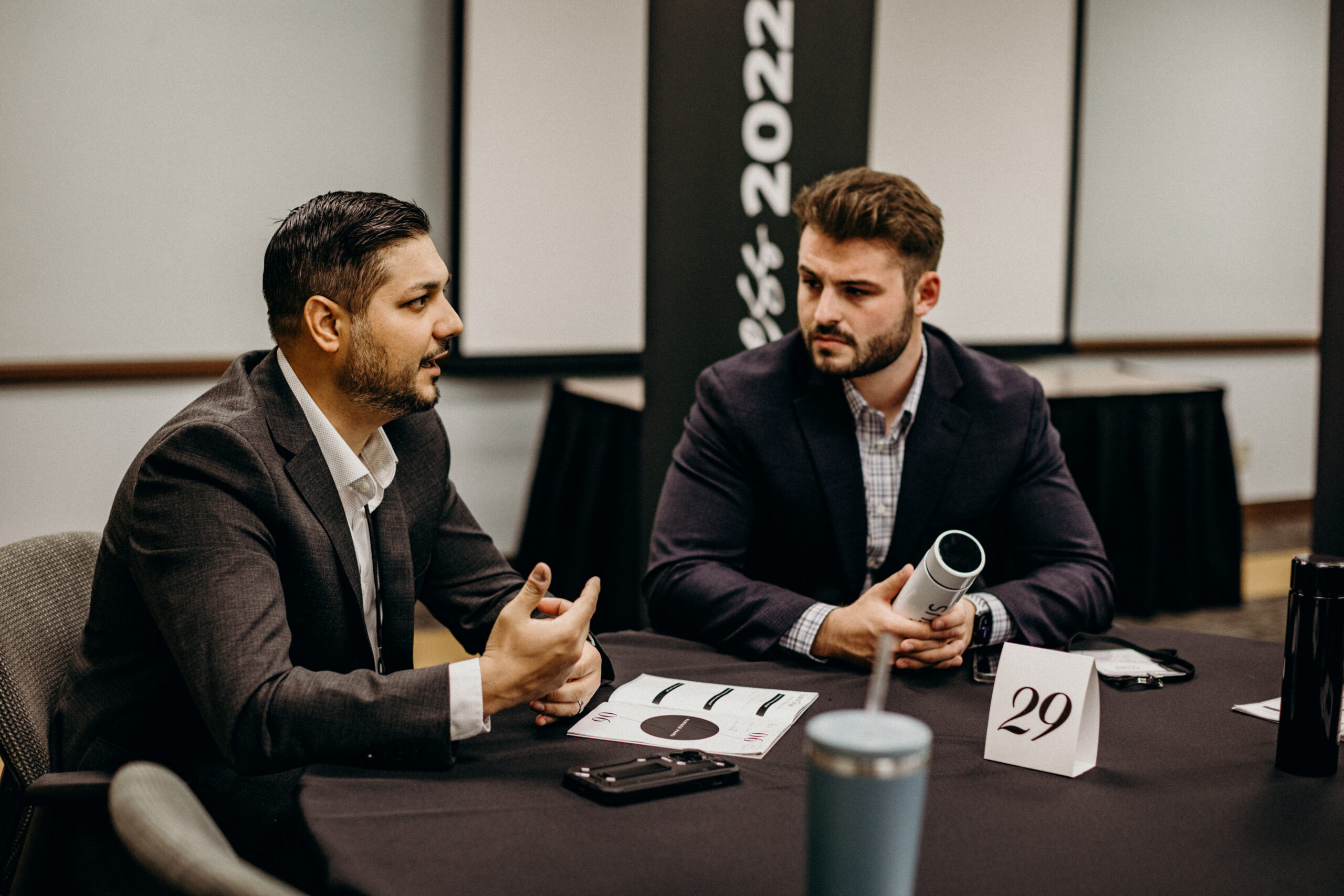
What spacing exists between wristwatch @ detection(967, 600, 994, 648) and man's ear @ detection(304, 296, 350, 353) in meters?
0.94

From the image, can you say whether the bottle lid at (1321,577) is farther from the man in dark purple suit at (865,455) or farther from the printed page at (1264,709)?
the man in dark purple suit at (865,455)

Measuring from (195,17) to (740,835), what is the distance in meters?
3.66

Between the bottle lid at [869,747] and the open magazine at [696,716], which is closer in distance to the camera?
the bottle lid at [869,747]

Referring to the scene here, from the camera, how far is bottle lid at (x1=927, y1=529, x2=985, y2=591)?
1449 millimetres

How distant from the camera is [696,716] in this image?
4.59ft

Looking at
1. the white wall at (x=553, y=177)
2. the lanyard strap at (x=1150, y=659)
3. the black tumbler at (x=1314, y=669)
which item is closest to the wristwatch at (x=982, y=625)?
the lanyard strap at (x=1150, y=659)

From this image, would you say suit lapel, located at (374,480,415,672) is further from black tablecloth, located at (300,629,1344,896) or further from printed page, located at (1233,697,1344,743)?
printed page, located at (1233,697,1344,743)

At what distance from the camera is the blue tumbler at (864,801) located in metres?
0.81

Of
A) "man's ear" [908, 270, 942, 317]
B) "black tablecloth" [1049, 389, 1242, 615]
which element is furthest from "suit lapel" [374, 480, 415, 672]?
"black tablecloth" [1049, 389, 1242, 615]

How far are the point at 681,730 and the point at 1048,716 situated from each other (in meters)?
0.39

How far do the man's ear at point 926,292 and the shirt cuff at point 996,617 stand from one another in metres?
0.62

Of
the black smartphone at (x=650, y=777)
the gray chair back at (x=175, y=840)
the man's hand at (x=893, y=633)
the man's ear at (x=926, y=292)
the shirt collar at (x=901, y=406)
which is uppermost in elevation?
the man's ear at (x=926, y=292)

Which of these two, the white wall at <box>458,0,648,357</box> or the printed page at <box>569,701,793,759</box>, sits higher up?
the white wall at <box>458,0,648,357</box>

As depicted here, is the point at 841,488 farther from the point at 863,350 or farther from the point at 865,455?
the point at 863,350
